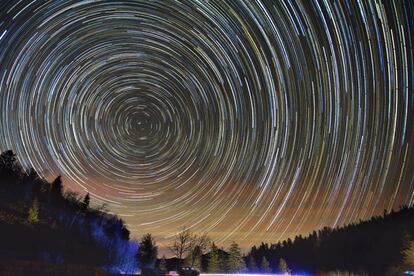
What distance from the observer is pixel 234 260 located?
124 meters

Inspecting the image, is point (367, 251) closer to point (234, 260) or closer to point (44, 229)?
point (234, 260)

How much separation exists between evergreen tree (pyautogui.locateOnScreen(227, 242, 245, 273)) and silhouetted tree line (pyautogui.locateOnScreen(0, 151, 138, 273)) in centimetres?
2999

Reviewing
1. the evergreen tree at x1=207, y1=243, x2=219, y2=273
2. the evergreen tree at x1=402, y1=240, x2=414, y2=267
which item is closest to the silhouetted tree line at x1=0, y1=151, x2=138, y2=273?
the evergreen tree at x1=207, y1=243, x2=219, y2=273

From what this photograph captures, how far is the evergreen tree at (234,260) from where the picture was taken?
122875 millimetres

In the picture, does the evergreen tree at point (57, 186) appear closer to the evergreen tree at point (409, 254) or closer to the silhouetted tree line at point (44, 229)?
the silhouetted tree line at point (44, 229)

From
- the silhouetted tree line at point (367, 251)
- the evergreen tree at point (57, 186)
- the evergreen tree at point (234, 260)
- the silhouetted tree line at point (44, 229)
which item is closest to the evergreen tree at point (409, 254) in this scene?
the silhouetted tree line at point (367, 251)

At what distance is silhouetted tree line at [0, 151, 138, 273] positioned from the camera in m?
42.7

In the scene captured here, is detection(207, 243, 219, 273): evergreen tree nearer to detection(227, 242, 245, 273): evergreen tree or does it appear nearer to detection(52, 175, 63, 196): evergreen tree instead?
detection(227, 242, 245, 273): evergreen tree

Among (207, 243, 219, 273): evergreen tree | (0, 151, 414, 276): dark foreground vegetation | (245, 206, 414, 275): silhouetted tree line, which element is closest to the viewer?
(0, 151, 414, 276): dark foreground vegetation

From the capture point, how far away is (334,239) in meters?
162

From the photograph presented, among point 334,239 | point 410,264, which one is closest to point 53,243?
point 410,264

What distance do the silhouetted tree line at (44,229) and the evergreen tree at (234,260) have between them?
30.0 meters

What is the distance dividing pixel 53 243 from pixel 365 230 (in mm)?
114499

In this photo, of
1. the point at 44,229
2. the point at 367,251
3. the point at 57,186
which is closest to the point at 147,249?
the point at 57,186
